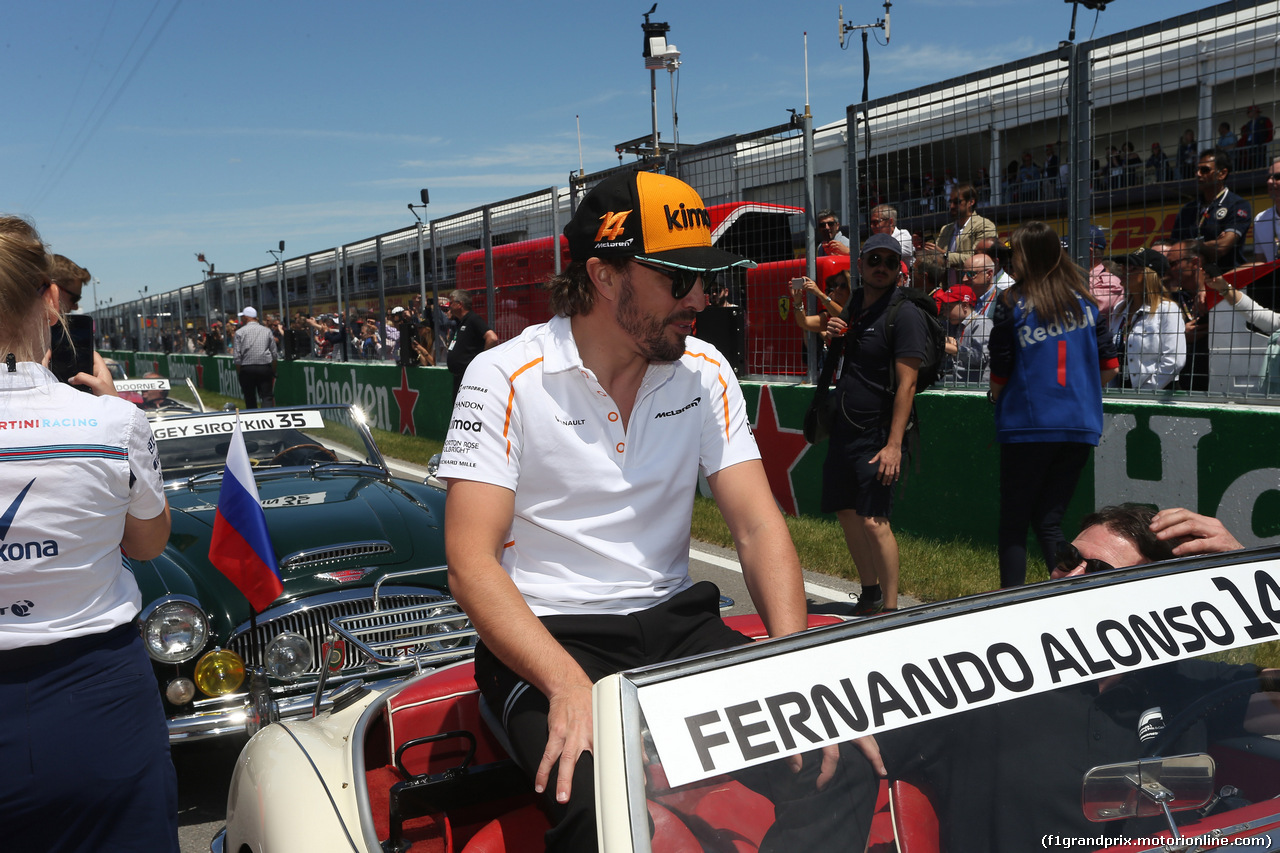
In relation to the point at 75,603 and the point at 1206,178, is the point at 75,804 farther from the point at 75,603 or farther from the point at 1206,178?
the point at 1206,178

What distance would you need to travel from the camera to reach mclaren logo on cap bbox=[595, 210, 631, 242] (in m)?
2.30

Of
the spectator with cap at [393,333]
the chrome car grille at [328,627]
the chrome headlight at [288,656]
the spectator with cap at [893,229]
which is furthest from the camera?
the spectator with cap at [393,333]

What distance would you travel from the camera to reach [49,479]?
1.98 m

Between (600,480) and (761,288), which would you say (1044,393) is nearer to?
(600,480)

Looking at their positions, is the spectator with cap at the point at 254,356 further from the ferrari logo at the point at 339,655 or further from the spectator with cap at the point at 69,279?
the ferrari logo at the point at 339,655

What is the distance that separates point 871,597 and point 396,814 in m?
4.29

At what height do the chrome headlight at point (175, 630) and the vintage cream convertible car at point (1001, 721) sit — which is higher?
the vintage cream convertible car at point (1001, 721)

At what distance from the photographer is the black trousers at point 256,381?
16.0 m

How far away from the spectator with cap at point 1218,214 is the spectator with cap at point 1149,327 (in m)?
0.24

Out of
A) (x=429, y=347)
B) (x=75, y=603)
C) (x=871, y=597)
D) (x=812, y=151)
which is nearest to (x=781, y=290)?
(x=812, y=151)

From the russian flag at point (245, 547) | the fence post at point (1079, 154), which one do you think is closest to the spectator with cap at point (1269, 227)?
the fence post at point (1079, 154)

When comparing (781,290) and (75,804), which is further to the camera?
(781,290)

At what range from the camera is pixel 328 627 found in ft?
13.9

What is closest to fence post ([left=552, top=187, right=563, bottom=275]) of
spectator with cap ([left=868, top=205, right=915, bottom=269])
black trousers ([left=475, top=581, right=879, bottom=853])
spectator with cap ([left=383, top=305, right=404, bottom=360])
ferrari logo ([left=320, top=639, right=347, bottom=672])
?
spectator with cap ([left=383, top=305, right=404, bottom=360])
